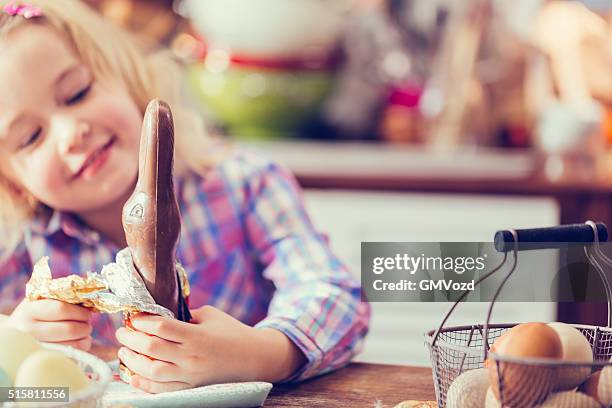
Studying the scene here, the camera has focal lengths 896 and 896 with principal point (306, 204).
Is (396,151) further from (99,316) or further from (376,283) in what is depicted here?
(376,283)

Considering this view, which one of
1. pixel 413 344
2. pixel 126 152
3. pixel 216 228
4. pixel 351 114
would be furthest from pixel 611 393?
pixel 351 114

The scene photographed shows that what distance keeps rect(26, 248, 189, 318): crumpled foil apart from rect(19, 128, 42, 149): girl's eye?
0.18 m

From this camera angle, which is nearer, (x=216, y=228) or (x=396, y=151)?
(x=216, y=228)

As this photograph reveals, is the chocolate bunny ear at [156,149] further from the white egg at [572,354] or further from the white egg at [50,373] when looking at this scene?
the white egg at [572,354]

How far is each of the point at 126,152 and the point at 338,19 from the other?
107 cm

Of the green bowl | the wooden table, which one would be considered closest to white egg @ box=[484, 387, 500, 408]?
the wooden table

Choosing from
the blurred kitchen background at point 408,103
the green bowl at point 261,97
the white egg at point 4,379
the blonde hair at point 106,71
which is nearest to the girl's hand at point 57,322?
the white egg at point 4,379

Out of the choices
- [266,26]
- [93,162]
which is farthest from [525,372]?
[266,26]

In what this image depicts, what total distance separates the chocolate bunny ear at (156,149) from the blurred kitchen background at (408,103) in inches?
36.6

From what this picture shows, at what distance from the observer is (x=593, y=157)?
1.64 m

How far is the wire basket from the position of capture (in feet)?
1.68

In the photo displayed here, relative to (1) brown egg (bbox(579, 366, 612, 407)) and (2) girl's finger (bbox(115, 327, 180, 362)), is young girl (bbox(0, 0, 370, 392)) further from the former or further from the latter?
(1) brown egg (bbox(579, 366, 612, 407))

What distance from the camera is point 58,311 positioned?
0.65 meters

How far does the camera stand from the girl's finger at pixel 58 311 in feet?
2.12
